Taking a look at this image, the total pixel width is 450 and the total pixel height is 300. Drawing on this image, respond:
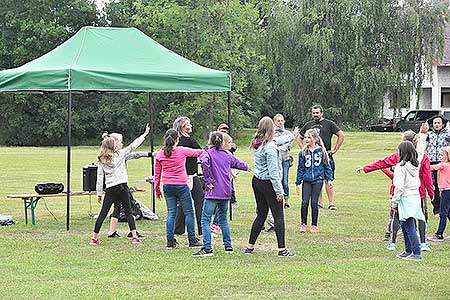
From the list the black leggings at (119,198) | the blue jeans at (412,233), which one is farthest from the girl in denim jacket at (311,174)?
the black leggings at (119,198)

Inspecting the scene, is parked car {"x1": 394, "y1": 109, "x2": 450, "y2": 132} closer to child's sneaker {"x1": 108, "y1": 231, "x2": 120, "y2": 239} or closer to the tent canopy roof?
the tent canopy roof

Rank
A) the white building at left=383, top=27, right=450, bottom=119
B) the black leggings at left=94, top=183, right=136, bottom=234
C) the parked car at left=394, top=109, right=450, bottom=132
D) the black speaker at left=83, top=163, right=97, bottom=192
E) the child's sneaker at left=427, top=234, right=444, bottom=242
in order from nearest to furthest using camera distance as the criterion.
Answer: the black leggings at left=94, top=183, right=136, bottom=234 < the child's sneaker at left=427, top=234, right=444, bottom=242 < the black speaker at left=83, top=163, right=97, bottom=192 < the parked car at left=394, top=109, right=450, bottom=132 < the white building at left=383, top=27, right=450, bottom=119

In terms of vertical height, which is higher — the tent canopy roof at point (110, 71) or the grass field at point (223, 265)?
the tent canopy roof at point (110, 71)

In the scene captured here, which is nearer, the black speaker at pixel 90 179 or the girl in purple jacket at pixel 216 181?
the girl in purple jacket at pixel 216 181

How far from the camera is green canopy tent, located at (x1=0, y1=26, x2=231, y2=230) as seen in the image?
12.5 m

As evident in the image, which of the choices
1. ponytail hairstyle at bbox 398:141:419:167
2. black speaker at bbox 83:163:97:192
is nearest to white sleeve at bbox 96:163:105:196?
black speaker at bbox 83:163:97:192

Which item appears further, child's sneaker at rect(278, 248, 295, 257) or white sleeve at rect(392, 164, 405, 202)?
child's sneaker at rect(278, 248, 295, 257)

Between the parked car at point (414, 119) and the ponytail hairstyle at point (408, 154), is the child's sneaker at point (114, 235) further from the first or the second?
the parked car at point (414, 119)

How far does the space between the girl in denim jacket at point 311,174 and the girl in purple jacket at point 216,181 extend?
7.05 ft

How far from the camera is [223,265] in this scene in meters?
9.81

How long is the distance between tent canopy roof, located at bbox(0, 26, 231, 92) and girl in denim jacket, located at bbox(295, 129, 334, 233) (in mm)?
1727

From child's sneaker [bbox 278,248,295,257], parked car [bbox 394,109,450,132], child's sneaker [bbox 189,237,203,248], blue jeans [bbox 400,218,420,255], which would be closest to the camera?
blue jeans [bbox 400,218,420,255]

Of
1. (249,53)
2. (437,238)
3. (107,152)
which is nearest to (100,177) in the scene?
(107,152)

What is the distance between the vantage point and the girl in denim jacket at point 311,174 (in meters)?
12.6
